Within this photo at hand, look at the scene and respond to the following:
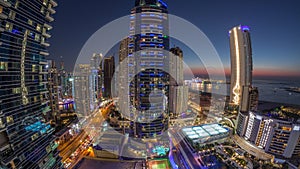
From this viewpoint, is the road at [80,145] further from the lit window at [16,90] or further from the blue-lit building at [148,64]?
the lit window at [16,90]

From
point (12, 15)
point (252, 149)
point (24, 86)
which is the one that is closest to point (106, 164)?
point (24, 86)

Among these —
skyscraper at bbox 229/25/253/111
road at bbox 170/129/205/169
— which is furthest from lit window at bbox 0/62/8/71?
skyscraper at bbox 229/25/253/111

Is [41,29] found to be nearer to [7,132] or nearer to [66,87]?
[7,132]

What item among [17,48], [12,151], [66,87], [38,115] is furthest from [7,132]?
[66,87]

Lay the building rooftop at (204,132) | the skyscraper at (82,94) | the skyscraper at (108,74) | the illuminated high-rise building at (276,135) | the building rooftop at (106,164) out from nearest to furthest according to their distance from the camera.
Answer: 1. the building rooftop at (106,164)
2. the illuminated high-rise building at (276,135)
3. the building rooftop at (204,132)
4. the skyscraper at (82,94)
5. the skyscraper at (108,74)

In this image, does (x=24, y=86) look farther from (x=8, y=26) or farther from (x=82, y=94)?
(x=82, y=94)

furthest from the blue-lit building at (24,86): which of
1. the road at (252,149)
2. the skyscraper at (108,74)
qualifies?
the skyscraper at (108,74)
